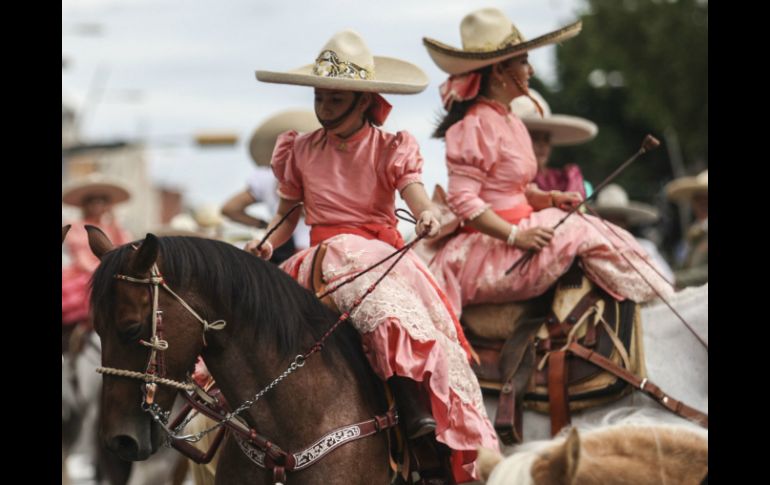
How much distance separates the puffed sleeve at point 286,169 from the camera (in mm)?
5363

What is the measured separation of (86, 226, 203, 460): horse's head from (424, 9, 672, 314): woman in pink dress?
207 cm

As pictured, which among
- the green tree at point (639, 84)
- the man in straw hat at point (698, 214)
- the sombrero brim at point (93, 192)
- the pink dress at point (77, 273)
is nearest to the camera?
the pink dress at point (77, 273)

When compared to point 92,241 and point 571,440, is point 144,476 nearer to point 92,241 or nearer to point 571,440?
point 92,241

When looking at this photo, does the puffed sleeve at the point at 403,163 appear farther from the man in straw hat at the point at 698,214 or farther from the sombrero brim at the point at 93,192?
the sombrero brim at the point at 93,192

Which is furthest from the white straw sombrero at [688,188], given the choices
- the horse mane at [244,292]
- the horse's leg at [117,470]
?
the horse mane at [244,292]

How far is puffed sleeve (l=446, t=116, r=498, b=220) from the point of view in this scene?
601 cm

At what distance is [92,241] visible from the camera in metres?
4.68

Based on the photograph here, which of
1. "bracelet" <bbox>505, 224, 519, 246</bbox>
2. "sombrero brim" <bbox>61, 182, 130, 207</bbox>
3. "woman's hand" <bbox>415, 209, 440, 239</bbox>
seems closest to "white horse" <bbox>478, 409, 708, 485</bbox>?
"woman's hand" <bbox>415, 209, 440, 239</bbox>

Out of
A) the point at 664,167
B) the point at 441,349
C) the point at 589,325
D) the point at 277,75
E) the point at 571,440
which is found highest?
the point at 277,75

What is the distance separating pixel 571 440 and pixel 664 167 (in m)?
38.1

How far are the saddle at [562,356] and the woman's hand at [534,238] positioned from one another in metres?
0.28

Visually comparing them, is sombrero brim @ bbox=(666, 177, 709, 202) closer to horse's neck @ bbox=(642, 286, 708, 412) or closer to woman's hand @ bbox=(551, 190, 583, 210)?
woman's hand @ bbox=(551, 190, 583, 210)

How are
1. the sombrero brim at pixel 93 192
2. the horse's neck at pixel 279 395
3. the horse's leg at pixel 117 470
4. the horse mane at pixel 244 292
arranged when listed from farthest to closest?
the sombrero brim at pixel 93 192 → the horse's leg at pixel 117 470 → the horse's neck at pixel 279 395 → the horse mane at pixel 244 292
